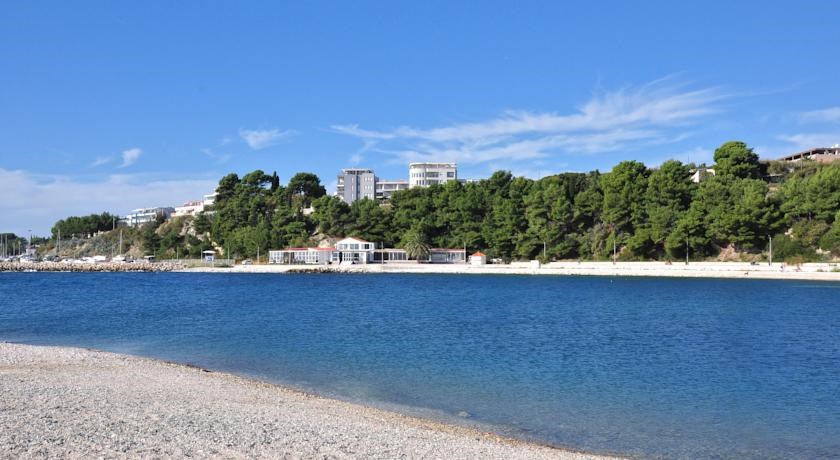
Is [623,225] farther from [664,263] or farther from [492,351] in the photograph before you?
[492,351]

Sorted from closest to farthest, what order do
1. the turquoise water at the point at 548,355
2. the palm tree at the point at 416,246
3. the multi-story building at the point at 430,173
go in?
the turquoise water at the point at 548,355 → the palm tree at the point at 416,246 → the multi-story building at the point at 430,173

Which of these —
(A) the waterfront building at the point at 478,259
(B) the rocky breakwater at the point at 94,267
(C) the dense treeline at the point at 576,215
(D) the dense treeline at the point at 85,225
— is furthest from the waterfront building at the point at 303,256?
(D) the dense treeline at the point at 85,225

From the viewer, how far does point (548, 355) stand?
819 inches

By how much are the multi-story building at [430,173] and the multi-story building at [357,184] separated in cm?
978

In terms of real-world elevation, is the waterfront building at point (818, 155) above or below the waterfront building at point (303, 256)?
above

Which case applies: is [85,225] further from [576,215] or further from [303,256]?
[576,215]

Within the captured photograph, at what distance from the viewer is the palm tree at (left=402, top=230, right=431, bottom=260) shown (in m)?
98.6

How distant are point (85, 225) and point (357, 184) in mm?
72773

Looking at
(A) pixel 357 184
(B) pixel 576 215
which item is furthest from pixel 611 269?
(A) pixel 357 184

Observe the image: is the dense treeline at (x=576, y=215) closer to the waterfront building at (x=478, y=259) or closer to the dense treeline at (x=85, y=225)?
the waterfront building at (x=478, y=259)

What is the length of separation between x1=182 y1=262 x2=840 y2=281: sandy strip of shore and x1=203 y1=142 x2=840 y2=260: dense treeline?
13.1 ft

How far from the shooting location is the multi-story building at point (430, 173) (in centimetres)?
14762

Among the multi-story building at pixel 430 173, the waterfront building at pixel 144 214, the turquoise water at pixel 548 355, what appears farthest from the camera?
the waterfront building at pixel 144 214

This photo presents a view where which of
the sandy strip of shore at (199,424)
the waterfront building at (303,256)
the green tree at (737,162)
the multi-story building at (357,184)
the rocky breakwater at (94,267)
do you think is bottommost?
the sandy strip of shore at (199,424)
